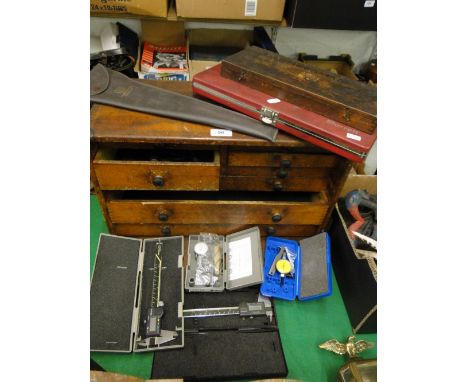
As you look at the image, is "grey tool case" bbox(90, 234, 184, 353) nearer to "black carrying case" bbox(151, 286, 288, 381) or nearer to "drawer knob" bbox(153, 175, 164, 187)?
"black carrying case" bbox(151, 286, 288, 381)

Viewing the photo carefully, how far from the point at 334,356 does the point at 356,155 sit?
81cm

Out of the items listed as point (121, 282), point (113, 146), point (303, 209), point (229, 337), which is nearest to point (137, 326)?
point (121, 282)

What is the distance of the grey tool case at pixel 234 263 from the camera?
1359 millimetres

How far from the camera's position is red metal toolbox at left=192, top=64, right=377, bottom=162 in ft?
3.52

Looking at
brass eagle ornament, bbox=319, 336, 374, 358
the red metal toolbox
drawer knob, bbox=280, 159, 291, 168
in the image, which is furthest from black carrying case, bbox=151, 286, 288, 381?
the red metal toolbox

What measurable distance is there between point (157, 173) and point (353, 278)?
92 cm

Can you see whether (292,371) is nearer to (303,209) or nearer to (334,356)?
(334,356)

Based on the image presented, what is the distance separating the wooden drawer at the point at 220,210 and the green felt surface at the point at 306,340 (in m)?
0.34

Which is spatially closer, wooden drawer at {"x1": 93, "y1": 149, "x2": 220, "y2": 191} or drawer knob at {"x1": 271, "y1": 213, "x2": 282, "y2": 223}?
wooden drawer at {"x1": 93, "y1": 149, "x2": 220, "y2": 191}

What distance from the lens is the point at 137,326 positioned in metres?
1.24

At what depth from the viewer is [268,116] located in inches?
45.0

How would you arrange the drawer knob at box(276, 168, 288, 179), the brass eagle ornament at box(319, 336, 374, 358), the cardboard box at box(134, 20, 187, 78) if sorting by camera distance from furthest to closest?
the cardboard box at box(134, 20, 187, 78) → the drawer knob at box(276, 168, 288, 179) → the brass eagle ornament at box(319, 336, 374, 358)

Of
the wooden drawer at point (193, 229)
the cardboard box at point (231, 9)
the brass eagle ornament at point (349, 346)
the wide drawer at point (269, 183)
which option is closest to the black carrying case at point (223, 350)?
the brass eagle ornament at point (349, 346)

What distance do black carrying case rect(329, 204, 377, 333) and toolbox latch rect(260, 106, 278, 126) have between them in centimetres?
60
